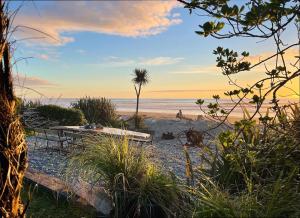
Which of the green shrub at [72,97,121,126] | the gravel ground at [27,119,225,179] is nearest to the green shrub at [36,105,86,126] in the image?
the green shrub at [72,97,121,126]

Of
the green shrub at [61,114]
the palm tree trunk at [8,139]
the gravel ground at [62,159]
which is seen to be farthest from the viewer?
the green shrub at [61,114]

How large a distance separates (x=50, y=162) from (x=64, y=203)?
4.23 metres

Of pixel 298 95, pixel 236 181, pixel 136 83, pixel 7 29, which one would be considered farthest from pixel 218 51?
pixel 136 83

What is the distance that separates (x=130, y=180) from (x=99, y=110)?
16.3 m

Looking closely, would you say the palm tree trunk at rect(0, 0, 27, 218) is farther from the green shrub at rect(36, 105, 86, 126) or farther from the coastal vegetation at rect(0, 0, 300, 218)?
the green shrub at rect(36, 105, 86, 126)

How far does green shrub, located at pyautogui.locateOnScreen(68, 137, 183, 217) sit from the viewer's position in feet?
14.2

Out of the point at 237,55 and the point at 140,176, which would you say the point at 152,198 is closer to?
the point at 140,176

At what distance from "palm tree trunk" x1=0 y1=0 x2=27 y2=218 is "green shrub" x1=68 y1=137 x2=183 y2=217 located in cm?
196

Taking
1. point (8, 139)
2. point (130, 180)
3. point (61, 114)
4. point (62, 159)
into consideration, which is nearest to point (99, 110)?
point (61, 114)

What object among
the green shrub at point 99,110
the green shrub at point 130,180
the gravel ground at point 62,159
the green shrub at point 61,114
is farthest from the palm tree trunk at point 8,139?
the green shrub at point 99,110

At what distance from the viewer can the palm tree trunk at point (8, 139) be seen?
2.37 metres

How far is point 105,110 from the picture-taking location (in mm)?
20516

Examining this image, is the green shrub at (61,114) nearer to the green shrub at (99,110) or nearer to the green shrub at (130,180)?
the green shrub at (99,110)

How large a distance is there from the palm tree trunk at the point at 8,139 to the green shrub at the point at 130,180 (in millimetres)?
1956
